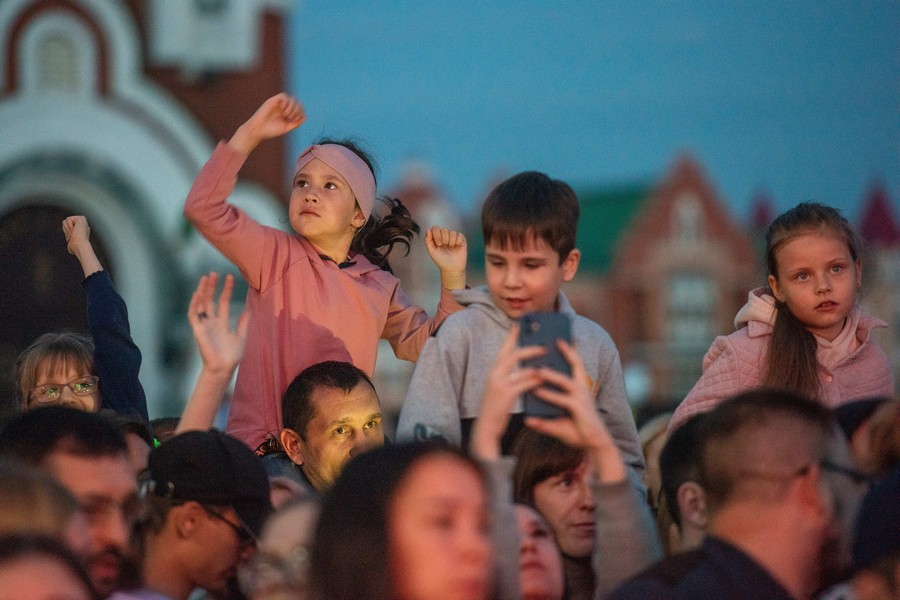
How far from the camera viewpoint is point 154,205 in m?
17.3

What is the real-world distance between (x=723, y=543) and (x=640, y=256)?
37481 mm

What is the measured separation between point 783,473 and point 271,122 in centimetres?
232

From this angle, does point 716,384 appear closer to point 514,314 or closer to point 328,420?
point 514,314

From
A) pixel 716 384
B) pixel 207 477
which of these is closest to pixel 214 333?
pixel 207 477

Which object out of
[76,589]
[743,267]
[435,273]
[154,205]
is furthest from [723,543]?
[743,267]

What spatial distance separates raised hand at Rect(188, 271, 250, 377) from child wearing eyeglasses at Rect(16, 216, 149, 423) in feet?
3.20

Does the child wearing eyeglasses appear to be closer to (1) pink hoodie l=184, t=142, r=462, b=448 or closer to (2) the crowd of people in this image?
(2) the crowd of people

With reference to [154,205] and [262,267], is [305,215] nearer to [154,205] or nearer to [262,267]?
[262,267]

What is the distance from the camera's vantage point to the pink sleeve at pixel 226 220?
4.66 metres

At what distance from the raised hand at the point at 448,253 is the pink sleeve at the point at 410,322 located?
58mm

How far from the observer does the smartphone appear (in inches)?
127

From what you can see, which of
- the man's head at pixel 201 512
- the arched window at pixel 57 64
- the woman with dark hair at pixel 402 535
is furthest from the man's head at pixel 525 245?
the arched window at pixel 57 64

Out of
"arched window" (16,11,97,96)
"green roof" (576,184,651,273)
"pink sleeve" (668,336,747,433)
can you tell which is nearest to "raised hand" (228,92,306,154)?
"pink sleeve" (668,336,747,433)

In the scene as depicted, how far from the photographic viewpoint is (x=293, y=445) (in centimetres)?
459
